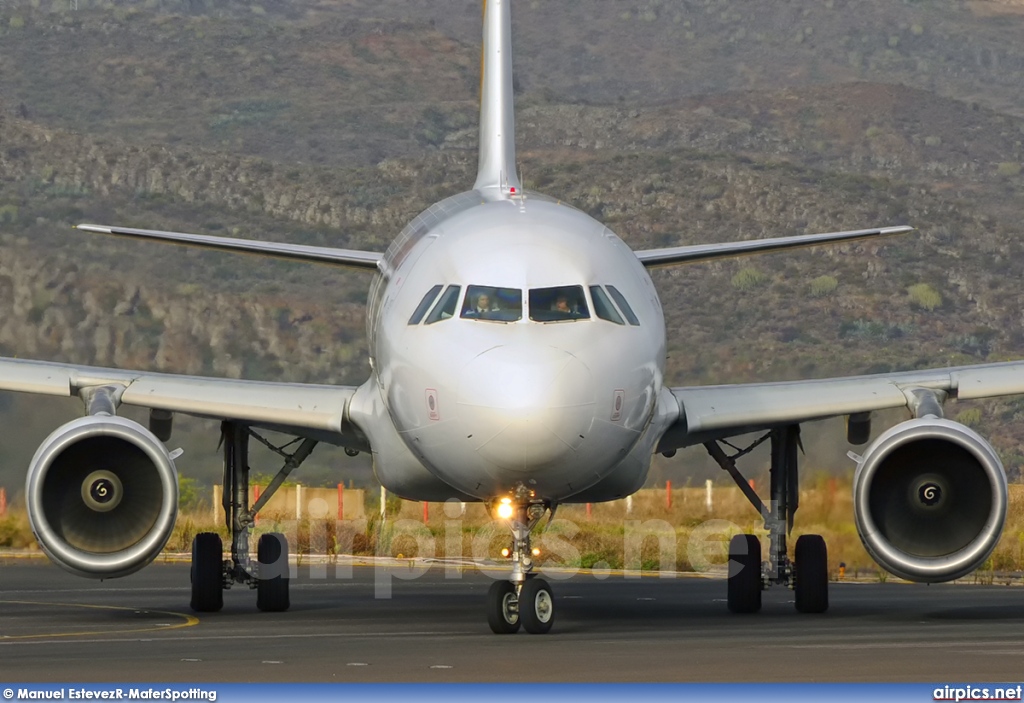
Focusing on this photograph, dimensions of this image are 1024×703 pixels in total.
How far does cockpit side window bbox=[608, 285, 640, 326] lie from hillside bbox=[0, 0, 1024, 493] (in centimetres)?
1873

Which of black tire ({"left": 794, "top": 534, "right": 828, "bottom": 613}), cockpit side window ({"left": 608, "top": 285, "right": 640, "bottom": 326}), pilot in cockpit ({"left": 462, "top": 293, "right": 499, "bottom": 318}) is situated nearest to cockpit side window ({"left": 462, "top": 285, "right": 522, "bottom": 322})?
pilot in cockpit ({"left": 462, "top": 293, "right": 499, "bottom": 318})

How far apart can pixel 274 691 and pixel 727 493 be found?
24.8 meters

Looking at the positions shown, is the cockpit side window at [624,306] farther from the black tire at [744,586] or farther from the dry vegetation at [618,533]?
the dry vegetation at [618,533]

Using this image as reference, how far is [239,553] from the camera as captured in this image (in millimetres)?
22469

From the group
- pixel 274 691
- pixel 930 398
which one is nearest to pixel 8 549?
pixel 930 398

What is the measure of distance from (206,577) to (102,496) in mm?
2993

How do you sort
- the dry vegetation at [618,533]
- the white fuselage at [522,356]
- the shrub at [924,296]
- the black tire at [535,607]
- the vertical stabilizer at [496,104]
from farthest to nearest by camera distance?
the shrub at [924,296] → the dry vegetation at [618,533] → the vertical stabilizer at [496,104] → the black tire at [535,607] → the white fuselage at [522,356]

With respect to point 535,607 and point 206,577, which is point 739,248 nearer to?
point 535,607

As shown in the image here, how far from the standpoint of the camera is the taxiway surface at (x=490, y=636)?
45.4 ft

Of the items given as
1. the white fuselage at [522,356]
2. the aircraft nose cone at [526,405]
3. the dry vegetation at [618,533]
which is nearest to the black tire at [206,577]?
the white fuselage at [522,356]

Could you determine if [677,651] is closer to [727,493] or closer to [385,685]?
[385,685]

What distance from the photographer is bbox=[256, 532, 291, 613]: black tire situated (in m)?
22.2

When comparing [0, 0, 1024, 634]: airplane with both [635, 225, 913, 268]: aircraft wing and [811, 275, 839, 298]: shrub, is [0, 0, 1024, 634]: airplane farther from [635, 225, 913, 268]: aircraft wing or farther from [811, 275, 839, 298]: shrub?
[811, 275, 839, 298]: shrub

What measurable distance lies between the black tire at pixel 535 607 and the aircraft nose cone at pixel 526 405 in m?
1.44
